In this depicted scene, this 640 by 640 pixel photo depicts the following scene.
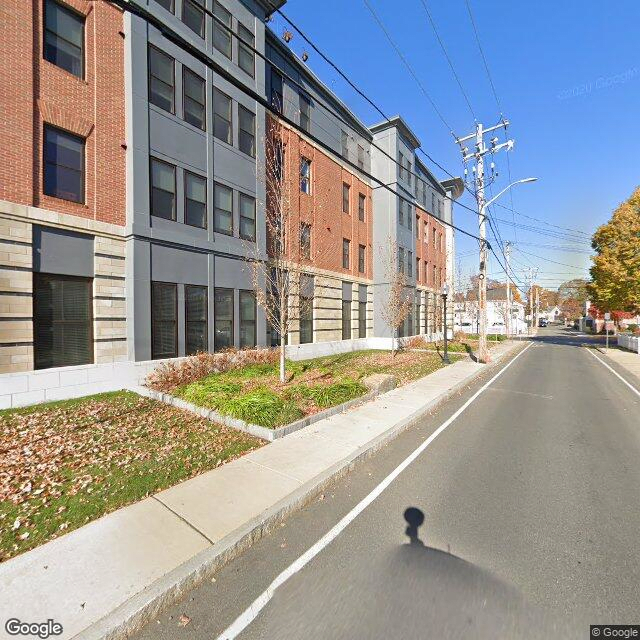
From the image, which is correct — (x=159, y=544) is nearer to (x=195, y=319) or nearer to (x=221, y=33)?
(x=195, y=319)

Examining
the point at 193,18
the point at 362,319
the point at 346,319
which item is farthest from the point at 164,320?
the point at 362,319

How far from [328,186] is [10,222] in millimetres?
15288

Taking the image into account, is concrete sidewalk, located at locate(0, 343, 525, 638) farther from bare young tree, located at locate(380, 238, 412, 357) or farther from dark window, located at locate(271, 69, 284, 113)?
dark window, located at locate(271, 69, 284, 113)

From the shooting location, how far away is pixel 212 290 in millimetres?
12578

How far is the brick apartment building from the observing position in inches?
337

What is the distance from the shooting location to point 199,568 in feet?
10.3

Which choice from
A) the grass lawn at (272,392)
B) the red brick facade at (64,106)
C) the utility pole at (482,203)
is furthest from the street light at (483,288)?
the red brick facade at (64,106)

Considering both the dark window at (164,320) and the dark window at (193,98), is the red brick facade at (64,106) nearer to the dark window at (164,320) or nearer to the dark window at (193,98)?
the dark window at (193,98)

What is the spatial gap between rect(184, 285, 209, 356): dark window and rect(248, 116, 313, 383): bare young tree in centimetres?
212

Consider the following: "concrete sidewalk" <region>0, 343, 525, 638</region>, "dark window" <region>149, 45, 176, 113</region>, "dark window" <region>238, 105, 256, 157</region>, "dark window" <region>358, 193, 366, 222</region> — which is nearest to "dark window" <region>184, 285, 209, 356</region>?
"dark window" <region>149, 45, 176, 113</region>

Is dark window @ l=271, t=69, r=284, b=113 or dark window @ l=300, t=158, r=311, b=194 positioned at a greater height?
dark window @ l=271, t=69, r=284, b=113

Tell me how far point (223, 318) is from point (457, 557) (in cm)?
1136

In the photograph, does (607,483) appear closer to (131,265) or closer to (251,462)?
(251,462)

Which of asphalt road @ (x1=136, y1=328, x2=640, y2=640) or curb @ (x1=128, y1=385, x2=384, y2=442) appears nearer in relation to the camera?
asphalt road @ (x1=136, y1=328, x2=640, y2=640)
